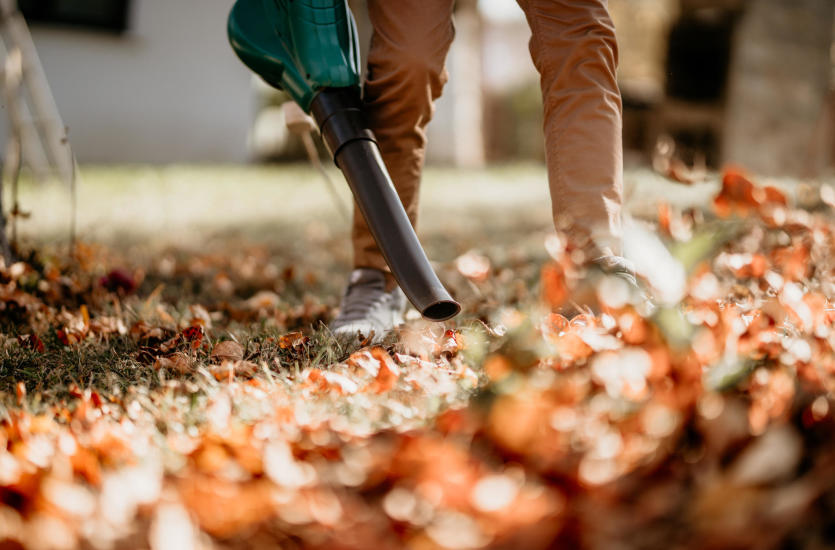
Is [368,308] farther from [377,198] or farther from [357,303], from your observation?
[377,198]

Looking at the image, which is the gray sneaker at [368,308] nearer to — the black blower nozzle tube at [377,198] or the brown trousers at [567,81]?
the black blower nozzle tube at [377,198]

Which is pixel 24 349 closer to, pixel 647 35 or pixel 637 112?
pixel 637 112

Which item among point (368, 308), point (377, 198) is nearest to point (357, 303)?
point (368, 308)

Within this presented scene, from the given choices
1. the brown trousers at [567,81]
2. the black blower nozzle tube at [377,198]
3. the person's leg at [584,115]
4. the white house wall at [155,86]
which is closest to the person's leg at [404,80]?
the brown trousers at [567,81]

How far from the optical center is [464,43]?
884cm

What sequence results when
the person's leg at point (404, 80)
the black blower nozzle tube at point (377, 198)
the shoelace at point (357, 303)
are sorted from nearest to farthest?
the black blower nozzle tube at point (377, 198) → the person's leg at point (404, 80) → the shoelace at point (357, 303)

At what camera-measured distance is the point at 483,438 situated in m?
0.91

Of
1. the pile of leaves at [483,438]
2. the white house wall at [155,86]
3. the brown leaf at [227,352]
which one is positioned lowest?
the white house wall at [155,86]

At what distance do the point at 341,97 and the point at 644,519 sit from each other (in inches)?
45.4

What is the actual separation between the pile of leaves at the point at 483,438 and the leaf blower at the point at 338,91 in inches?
5.9

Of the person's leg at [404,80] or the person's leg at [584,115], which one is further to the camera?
the person's leg at [404,80]

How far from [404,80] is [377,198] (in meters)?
0.32

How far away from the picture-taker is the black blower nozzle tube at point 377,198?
1422mm

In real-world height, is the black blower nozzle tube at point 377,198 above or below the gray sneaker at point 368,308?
above
